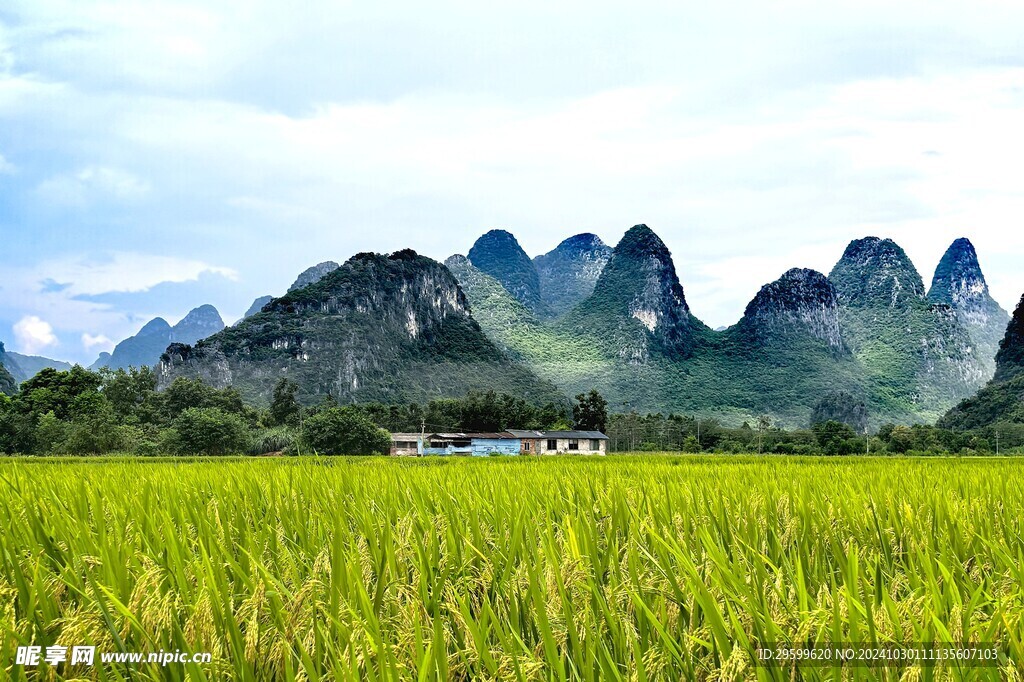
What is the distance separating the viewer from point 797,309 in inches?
5782

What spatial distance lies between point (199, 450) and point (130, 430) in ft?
39.7

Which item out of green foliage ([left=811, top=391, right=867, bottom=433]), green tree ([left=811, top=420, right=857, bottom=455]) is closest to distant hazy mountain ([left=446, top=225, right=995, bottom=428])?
green foliage ([left=811, top=391, right=867, bottom=433])

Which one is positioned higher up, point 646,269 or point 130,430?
point 646,269

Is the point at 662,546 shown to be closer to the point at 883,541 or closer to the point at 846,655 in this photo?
the point at 846,655

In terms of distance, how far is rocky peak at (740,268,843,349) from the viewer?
144m

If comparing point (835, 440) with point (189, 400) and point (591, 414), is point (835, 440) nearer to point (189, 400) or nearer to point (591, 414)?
point (591, 414)

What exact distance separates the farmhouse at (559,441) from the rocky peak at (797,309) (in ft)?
277

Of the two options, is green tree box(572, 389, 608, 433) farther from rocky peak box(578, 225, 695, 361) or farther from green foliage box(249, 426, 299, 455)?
rocky peak box(578, 225, 695, 361)

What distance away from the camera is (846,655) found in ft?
6.31

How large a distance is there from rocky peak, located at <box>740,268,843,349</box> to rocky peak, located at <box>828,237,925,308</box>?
495 inches

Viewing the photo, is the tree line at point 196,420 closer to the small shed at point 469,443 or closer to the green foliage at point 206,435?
the green foliage at point 206,435

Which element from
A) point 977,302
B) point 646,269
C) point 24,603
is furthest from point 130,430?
point 977,302

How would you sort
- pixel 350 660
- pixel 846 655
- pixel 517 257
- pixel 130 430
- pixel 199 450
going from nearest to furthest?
pixel 350 660
pixel 846 655
pixel 199 450
pixel 130 430
pixel 517 257

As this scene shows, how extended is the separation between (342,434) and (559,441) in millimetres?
24953
